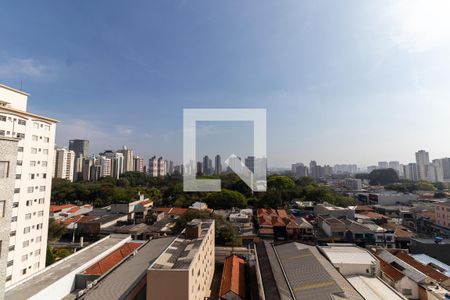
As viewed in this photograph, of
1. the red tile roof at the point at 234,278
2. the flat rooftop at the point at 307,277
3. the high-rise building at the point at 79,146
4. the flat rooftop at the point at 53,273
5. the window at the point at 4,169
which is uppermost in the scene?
the high-rise building at the point at 79,146

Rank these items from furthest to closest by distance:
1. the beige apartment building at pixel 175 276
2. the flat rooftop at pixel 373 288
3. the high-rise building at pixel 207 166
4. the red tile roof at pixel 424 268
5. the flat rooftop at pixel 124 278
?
the high-rise building at pixel 207 166, the red tile roof at pixel 424 268, the flat rooftop at pixel 373 288, the flat rooftop at pixel 124 278, the beige apartment building at pixel 175 276

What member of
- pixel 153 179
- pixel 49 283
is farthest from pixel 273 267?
pixel 153 179

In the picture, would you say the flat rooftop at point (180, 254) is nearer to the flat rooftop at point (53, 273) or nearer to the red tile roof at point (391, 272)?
the flat rooftop at point (53, 273)

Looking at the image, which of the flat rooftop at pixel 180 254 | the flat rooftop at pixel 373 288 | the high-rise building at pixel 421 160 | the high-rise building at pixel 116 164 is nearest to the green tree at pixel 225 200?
the flat rooftop at pixel 180 254

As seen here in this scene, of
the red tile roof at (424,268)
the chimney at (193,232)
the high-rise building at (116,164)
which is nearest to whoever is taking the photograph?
the red tile roof at (424,268)

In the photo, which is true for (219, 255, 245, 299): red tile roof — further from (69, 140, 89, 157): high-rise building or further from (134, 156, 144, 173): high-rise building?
(69, 140, 89, 157): high-rise building

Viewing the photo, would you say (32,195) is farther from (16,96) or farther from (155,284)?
(155,284)

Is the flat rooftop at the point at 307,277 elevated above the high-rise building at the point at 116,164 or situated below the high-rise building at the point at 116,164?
below

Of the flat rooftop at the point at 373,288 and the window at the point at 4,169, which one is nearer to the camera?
the window at the point at 4,169
